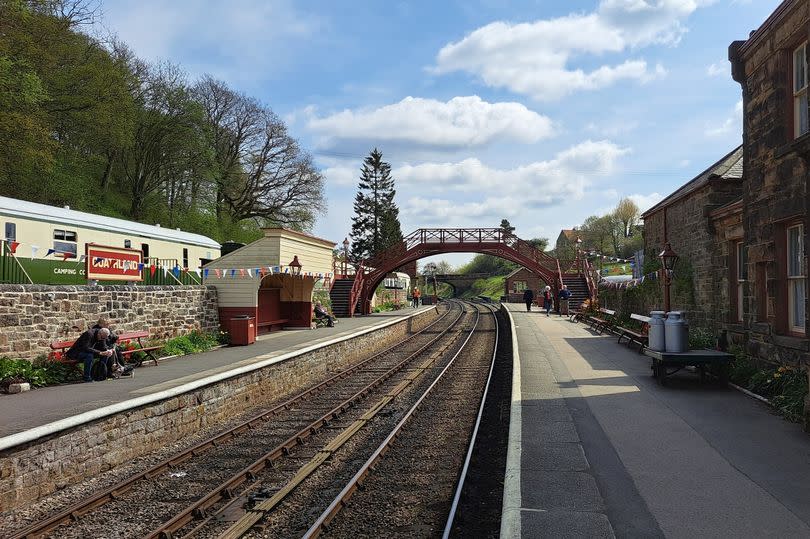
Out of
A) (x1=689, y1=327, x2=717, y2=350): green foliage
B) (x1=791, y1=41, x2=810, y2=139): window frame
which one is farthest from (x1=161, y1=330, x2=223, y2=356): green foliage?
(x1=791, y1=41, x2=810, y2=139): window frame

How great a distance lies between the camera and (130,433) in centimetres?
838

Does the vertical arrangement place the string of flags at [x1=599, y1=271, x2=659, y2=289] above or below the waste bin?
above

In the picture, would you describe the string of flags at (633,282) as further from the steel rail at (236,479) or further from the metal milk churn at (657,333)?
the steel rail at (236,479)

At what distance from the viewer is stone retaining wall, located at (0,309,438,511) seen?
665 centimetres

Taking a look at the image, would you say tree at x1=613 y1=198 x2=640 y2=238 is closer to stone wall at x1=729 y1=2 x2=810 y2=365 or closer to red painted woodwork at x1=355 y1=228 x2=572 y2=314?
red painted woodwork at x1=355 y1=228 x2=572 y2=314

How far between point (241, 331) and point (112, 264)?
443cm

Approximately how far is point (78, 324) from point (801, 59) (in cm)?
1407

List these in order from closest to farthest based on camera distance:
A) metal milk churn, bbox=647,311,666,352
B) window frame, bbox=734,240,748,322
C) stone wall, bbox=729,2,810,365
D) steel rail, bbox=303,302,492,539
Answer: steel rail, bbox=303,302,492,539 → stone wall, bbox=729,2,810,365 → metal milk churn, bbox=647,311,666,352 → window frame, bbox=734,240,748,322

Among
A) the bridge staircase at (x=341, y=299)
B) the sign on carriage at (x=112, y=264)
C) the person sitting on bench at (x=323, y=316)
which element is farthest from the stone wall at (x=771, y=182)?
the bridge staircase at (x=341, y=299)

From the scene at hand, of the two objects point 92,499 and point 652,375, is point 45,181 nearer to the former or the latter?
point 92,499

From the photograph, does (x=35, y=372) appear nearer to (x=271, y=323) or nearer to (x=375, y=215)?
(x=271, y=323)

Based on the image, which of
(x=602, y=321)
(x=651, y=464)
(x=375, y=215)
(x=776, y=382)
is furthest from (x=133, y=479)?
(x=375, y=215)

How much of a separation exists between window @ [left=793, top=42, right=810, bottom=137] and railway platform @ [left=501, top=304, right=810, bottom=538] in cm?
426

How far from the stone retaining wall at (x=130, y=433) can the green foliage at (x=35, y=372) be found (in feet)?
9.00
